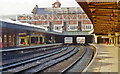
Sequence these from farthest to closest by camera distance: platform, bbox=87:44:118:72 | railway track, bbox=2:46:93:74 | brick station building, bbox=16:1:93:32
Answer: brick station building, bbox=16:1:93:32
railway track, bbox=2:46:93:74
platform, bbox=87:44:118:72

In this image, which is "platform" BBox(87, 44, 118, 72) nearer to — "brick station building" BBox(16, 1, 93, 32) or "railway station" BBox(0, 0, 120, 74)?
"railway station" BBox(0, 0, 120, 74)

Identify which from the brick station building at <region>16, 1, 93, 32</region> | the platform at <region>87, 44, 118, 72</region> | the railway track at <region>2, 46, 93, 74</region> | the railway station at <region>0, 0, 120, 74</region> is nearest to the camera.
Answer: the platform at <region>87, 44, 118, 72</region>

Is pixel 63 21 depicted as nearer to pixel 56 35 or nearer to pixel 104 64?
pixel 56 35

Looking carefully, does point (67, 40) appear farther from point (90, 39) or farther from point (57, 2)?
point (57, 2)

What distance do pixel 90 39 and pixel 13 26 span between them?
178ft

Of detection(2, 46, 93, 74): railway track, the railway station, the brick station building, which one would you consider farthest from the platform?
the brick station building

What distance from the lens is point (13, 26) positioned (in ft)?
79.7

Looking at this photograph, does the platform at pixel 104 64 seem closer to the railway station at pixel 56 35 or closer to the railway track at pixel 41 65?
the railway track at pixel 41 65

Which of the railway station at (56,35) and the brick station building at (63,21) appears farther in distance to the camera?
the brick station building at (63,21)

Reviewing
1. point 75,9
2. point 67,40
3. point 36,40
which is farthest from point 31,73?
point 67,40

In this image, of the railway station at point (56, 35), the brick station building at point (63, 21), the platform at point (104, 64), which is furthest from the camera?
the brick station building at point (63, 21)

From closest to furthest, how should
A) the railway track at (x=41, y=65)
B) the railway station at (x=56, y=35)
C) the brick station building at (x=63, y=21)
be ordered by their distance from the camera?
1. the railway track at (x=41, y=65)
2. the railway station at (x=56, y=35)
3. the brick station building at (x=63, y=21)

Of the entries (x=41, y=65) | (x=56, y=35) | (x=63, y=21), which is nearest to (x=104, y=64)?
(x=41, y=65)

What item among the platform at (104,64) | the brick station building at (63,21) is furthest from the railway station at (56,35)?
the platform at (104,64)
